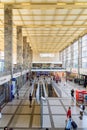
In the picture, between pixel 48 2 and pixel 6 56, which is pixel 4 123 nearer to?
pixel 6 56

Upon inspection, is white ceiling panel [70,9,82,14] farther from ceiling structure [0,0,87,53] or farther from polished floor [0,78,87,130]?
polished floor [0,78,87,130]

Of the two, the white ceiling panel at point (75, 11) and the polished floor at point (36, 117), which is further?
the white ceiling panel at point (75, 11)

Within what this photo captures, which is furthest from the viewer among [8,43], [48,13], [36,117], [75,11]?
[48,13]

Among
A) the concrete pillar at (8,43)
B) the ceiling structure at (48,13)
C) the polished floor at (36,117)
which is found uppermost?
the ceiling structure at (48,13)

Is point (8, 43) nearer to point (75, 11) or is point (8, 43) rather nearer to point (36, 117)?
point (75, 11)

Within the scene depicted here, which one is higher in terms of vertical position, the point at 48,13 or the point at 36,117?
the point at 48,13

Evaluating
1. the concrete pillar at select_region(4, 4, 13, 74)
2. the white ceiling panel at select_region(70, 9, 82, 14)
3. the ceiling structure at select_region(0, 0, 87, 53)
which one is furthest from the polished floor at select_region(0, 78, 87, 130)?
the white ceiling panel at select_region(70, 9, 82, 14)

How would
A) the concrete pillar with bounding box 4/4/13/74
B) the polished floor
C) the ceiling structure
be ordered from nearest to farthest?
1. the polished floor
2. the ceiling structure
3. the concrete pillar with bounding box 4/4/13/74

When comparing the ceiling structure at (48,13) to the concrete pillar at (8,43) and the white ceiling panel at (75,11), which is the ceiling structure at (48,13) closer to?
the white ceiling panel at (75,11)

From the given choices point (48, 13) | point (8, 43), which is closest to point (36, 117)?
point (8, 43)

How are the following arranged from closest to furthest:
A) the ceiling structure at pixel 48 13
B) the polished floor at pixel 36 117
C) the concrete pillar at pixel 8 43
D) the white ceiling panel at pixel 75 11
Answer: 1. the polished floor at pixel 36 117
2. the ceiling structure at pixel 48 13
3. the concrete pillar at pixel 8 43
4. the white ceiling panel at pixel 75 11

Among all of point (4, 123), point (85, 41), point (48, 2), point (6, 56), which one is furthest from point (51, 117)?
point (85, 41)

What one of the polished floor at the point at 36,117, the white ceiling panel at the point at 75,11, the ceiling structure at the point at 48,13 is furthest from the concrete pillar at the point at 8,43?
the white ceiling panel at the point at 75,11

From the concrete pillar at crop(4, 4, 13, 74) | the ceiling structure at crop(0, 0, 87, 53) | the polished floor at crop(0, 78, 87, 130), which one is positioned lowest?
the polished floor at crop(0, 78, 87, 130)
